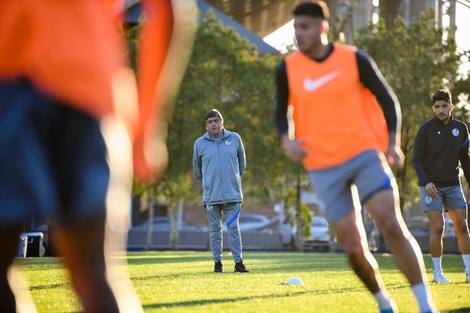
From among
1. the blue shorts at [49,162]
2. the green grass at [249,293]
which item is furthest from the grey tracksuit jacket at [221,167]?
the blue shorts at [49,162]

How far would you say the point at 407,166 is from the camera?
130ft

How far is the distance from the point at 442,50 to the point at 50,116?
1467 inches

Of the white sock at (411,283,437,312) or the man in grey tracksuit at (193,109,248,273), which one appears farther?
the man in grey tracksuit at (193,109,248,273)

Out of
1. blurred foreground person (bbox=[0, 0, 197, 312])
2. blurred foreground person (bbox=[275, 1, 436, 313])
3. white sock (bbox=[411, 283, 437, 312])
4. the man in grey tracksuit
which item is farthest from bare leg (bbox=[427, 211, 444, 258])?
blurred foreground person (bbox=[0, 0, 197, 312])

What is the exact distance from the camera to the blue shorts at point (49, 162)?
2816 mm

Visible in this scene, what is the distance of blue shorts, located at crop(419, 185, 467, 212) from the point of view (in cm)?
1120

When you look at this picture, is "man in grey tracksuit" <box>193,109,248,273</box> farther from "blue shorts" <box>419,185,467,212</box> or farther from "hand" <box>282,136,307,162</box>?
"hand" <box>282,136,307,162</box>

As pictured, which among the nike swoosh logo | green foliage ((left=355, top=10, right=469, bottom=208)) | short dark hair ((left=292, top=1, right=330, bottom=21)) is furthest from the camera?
green foliage ((left=355, top=10, right=469, bottom=208))

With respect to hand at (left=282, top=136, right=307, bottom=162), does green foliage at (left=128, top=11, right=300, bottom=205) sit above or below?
above

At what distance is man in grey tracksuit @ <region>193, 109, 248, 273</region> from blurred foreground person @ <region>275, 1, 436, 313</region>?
7502mm

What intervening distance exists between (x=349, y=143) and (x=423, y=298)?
1.06 meters

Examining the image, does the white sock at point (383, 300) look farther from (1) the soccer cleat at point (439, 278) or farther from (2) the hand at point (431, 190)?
(1) the soccer cleat at point (439, 278)

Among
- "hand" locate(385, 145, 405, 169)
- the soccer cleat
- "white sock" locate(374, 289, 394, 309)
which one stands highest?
"hand" locate(385, 145, 405, 169)

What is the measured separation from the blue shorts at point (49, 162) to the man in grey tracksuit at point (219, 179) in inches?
432
